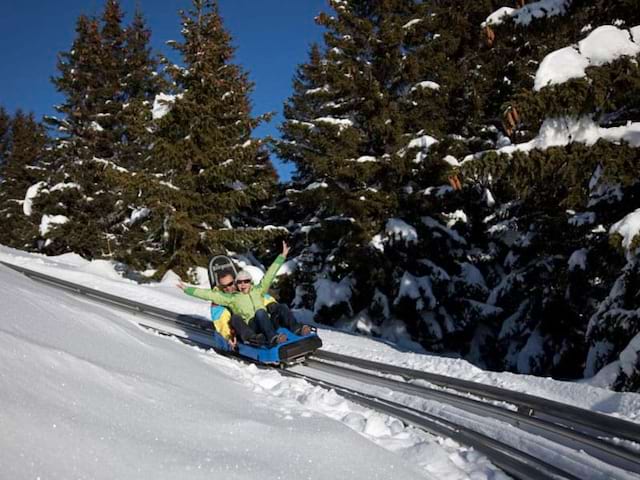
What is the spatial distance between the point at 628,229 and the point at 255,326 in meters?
5.62

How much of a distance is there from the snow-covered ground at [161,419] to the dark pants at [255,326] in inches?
74.2

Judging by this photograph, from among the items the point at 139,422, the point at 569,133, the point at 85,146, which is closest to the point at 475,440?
the point at 139,422

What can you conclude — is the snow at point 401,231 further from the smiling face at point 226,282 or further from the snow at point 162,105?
the snow at point 162,105

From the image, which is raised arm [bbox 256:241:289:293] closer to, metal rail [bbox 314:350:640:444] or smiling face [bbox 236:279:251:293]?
smiling face [bbox 236:279:251:293]

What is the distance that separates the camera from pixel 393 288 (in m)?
13.6

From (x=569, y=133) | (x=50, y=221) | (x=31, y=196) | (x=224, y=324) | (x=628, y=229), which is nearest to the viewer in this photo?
(x=628, y=229)

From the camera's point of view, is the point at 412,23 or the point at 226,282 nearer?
the point at 226,282

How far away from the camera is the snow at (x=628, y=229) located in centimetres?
530

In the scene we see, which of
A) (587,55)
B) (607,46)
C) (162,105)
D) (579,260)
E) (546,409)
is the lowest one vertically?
(546,409)

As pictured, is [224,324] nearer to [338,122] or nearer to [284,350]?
[284,350]

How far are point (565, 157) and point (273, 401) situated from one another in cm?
532

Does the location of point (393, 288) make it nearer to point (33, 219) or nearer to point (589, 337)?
point (589, 337)

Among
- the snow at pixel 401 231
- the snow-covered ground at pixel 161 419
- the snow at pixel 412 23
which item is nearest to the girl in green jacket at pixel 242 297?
the snow-covered ground at pixel 161 419

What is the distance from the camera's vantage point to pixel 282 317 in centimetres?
795
